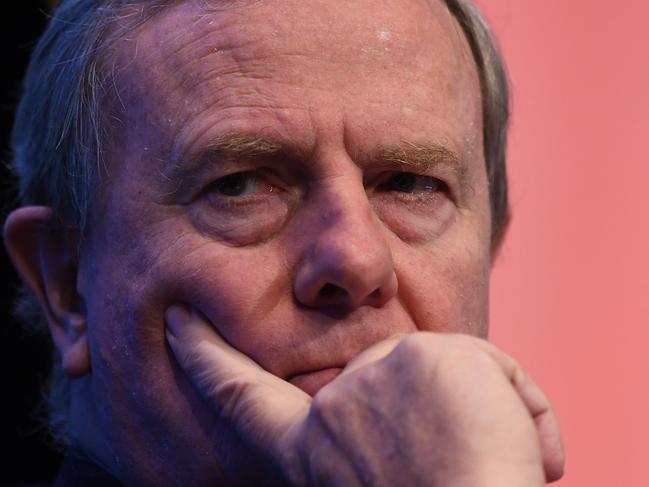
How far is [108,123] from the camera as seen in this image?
62.5 inches

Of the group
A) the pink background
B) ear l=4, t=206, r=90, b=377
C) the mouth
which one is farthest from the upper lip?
the pink background

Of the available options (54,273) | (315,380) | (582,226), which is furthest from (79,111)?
(582,226)

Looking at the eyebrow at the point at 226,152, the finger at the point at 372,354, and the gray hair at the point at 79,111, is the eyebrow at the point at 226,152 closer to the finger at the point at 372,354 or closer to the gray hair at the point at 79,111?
the gray hair at the point at 79,111

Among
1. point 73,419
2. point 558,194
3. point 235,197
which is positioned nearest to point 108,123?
point 235,197

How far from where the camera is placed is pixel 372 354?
4.18ft

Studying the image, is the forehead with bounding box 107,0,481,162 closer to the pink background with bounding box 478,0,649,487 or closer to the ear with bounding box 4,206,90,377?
the ear with bounding box 4,206,90,377

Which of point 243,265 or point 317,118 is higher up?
point 317,118

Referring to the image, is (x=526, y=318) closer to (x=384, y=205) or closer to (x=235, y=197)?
(x=384, y=205)

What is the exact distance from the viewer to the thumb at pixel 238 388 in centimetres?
123

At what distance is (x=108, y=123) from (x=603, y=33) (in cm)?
123

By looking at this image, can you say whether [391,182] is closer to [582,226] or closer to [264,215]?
[264,215]

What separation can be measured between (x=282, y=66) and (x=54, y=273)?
21.7 inches

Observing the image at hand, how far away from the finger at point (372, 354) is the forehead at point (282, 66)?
341mm

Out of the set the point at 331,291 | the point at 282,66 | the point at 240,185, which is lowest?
the point at 331,291
